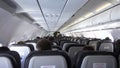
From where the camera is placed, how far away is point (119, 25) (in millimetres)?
9547

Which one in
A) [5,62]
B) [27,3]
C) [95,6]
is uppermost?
[95,6]

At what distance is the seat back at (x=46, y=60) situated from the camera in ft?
10.8

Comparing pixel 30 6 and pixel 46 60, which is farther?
pixel 30 6

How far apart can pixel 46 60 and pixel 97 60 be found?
0.72 metres

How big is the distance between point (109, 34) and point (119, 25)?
2934mm

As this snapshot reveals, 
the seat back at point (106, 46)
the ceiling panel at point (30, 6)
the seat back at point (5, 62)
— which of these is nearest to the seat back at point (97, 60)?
the seat back at point (5, 62)

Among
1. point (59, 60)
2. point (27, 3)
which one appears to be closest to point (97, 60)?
point (59, 60)

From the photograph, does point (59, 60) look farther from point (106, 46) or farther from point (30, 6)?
point (30, 6)

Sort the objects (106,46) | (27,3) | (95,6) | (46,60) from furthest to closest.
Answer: (95,6), (106,46), (27,3), (46,60)

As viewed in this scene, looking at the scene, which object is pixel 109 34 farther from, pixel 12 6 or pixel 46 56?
pixel 46 56

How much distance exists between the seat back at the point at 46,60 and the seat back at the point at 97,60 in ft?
0.98

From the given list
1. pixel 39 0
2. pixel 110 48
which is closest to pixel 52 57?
pixel 39 0

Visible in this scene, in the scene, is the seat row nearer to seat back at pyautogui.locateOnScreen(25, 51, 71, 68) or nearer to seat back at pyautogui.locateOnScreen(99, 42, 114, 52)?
seat back at pyautogui.locateOnScreen(25, 51, 71, 68)

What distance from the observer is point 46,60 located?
330 cm
